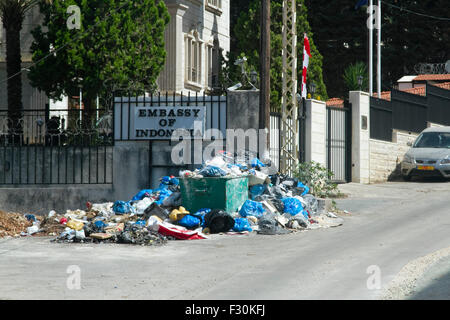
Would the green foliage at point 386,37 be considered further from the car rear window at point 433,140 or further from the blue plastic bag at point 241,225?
the blue plastic bag at point 241,225

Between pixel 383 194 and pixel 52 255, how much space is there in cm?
1111

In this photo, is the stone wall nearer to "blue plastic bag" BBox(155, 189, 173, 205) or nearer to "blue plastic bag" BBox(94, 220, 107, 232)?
"blue plastic bag" BBox(155, 189, 173, 205)

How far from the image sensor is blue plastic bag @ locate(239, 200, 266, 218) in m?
16.1

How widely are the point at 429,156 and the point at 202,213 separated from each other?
10.9 m

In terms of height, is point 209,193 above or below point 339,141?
below

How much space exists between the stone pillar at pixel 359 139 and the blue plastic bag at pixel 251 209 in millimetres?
8970

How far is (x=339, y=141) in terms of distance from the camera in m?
24.2

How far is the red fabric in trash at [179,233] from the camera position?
48.5ft

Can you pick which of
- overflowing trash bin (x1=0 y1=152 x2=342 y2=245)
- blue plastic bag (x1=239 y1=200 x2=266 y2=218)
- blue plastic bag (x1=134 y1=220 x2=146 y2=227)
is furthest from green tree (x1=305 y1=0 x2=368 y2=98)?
blue plastic bag (x1=134 y1=220 x2=146 y2=227)

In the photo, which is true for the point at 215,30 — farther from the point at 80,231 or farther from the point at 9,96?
the point at 80,231

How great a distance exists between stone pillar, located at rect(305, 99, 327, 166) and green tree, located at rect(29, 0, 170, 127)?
18.9ft

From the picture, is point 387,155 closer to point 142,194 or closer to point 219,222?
point 142,194

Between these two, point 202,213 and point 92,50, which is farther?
point 92,50

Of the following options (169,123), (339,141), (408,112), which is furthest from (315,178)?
(408,112)
